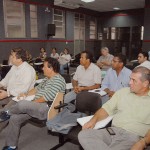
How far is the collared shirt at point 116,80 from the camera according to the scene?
10.5 feet

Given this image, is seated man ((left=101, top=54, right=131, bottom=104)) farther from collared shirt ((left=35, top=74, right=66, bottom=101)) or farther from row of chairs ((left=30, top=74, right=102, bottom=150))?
collared shirt ((left=35, top=74, right=66, bottom=101))

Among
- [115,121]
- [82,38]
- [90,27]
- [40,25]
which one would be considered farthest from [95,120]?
[90,27]

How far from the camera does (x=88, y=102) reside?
2.61m

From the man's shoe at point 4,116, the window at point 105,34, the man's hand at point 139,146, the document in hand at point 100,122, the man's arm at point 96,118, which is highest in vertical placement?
the window at point 105,34

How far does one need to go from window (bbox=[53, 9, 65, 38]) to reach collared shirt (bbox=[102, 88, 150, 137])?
9025 mm

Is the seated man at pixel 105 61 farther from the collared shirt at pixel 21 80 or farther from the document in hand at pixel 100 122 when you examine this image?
the document in hand at pixel 100 122

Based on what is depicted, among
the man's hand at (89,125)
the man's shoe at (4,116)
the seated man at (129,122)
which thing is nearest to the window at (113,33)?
the man's shoe at (4,116)

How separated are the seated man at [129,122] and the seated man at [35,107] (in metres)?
0.80

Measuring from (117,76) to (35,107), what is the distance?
4.76 ft

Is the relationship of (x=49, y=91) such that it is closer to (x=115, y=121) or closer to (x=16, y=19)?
(x=115, y=121)

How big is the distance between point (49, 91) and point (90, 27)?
11.4 m

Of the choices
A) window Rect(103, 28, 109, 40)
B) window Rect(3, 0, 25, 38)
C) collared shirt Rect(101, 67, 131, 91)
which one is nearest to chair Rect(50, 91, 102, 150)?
collared shirt Rect(101, 67, 131, 91)

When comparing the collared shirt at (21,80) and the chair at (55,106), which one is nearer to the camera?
the chair at (55,106)

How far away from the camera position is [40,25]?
965cm
